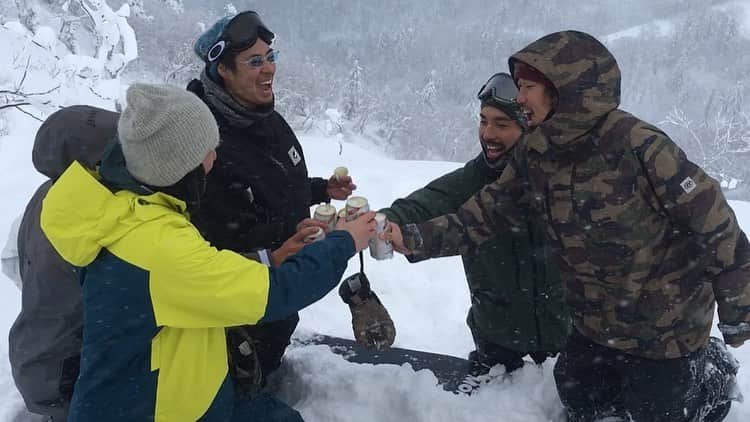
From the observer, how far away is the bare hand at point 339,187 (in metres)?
3.09

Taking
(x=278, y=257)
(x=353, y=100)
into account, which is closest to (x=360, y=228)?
(x=278, y=257)

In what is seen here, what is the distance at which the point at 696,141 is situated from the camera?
3384 cm

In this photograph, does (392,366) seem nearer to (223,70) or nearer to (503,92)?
(503,92)

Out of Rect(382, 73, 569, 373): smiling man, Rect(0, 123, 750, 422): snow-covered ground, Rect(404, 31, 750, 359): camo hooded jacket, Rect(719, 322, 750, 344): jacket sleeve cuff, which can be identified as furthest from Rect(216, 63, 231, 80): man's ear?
Rect(719, 322, 750, 344): jacket sleeve cuff

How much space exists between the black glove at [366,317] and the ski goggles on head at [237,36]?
1074mm

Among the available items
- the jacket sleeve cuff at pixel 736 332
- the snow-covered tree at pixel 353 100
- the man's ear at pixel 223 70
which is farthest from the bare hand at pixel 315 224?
the snow-covered tree at pixel 353 100

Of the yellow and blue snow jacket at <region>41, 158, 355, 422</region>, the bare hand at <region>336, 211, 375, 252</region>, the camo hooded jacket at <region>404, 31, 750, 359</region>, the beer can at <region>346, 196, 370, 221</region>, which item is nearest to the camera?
the yellow and blue snow jacket at <region>41, 158, 355, 422</region>

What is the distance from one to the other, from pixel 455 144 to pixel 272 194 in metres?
36.8

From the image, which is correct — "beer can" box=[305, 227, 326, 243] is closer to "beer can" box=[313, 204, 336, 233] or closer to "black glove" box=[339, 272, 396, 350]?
"beer can" box=[313, 204, 336, 233]

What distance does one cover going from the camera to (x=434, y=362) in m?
2.94

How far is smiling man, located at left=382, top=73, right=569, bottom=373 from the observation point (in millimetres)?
2582

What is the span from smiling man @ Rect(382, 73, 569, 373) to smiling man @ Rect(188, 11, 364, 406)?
0.55m

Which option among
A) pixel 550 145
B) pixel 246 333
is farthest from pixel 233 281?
pixel 550 145

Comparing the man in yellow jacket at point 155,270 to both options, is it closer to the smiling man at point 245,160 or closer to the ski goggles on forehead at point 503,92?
the smiling man at point 245,160
